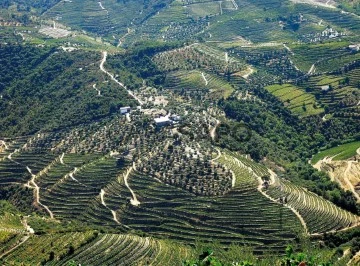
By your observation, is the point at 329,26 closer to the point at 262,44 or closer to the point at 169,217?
the point at 262,44

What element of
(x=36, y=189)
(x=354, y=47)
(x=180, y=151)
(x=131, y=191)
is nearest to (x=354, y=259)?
(x=180, y=151)

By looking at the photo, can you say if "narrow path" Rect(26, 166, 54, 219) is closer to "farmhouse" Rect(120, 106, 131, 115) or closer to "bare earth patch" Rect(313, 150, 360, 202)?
"farmhouse" Rect(120, 106, 131, 115)

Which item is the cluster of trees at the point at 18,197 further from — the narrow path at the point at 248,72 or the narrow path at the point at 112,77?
the narrow path at the point at 248,72

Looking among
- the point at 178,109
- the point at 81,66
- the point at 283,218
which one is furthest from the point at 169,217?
the point at 81,66

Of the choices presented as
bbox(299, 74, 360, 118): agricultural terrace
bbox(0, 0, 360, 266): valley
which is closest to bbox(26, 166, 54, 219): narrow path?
bbox(0, 0, 360, 266): valley

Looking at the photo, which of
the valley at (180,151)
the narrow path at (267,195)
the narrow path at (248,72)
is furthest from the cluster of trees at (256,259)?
the narrow path at (248,72)

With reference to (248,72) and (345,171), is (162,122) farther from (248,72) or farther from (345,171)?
(248,72)
